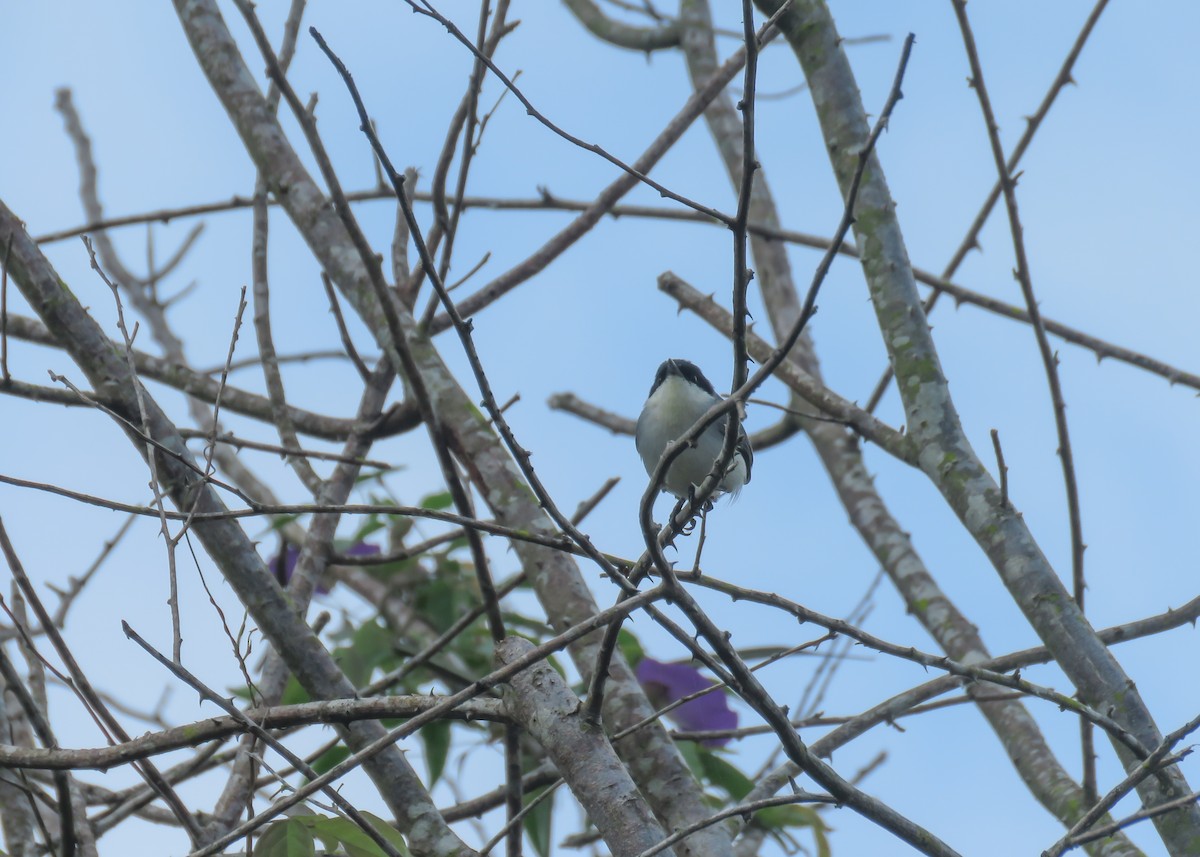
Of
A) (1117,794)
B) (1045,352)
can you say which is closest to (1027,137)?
(1045,352)

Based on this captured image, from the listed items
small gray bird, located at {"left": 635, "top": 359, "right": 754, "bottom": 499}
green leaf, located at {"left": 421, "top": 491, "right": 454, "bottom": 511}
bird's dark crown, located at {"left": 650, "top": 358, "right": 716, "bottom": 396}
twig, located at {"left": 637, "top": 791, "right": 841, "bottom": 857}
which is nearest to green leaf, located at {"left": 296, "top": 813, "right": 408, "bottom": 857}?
twig, located at {"left": 637, "top": 791, "right": 841, "bottom": 857}

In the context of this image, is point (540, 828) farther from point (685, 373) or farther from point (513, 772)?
point (685, 373)

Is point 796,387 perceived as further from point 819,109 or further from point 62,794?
point 62,794

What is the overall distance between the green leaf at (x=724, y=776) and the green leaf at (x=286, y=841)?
196cm

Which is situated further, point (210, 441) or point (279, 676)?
point (279, 676)

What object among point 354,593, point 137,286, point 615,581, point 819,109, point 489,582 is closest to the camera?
point 615,581

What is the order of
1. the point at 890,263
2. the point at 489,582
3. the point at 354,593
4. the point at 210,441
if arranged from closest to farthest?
the point at 210,441 < the point at 489,582 < the point at 890,263 < the point at 354,593

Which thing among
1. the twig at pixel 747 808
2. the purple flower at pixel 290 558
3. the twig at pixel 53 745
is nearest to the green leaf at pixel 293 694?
the purple flower at pixel 290 558

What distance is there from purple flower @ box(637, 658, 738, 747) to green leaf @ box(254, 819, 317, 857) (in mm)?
2224

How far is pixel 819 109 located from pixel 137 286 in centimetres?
457

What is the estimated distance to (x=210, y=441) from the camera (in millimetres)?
3512

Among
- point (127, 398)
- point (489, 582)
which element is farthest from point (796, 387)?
point (127, 398)

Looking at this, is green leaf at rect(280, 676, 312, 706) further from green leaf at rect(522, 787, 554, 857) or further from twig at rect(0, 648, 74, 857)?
twig at rect(0, 648, 74, 857)

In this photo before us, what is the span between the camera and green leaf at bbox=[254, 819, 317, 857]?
9.06ft
